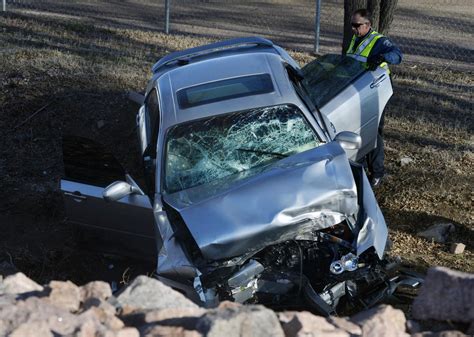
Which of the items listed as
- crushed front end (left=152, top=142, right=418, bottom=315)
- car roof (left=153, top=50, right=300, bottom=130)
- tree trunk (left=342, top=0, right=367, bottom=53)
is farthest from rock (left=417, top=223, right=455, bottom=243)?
tree trunk (left=342, top=0, right=367, bottom=53)

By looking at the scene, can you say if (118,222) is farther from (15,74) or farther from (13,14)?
(13,14)

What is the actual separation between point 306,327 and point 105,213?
276 centimetres

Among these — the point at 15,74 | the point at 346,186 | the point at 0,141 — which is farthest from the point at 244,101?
the point at 15,74

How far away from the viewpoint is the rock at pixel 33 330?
369cm

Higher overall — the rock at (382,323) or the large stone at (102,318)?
the large stone at (102,318)

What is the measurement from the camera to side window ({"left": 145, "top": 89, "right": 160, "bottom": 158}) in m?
6.53

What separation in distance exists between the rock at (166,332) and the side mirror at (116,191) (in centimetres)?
220

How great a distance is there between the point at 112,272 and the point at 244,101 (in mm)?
1913

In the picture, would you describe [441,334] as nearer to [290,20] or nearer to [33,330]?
[33,330]

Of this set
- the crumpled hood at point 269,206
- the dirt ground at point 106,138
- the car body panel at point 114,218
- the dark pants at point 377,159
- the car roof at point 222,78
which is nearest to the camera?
the crumpled hood at point 269,206

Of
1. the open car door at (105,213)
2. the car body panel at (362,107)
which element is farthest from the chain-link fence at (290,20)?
the open car door at (105,213)

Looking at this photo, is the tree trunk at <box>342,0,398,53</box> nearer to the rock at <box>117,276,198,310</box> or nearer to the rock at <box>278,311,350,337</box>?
the rock at <box>117,276,198,310</box>

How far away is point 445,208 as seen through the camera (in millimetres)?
7898

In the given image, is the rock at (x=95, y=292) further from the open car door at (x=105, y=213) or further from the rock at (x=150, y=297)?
the open car door at (x=105, y=213)
